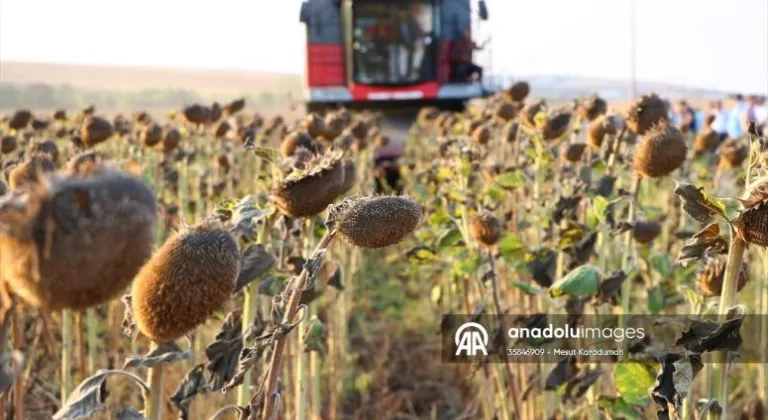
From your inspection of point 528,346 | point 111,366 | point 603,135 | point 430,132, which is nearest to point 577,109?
point 603,135

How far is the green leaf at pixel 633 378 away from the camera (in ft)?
8.21

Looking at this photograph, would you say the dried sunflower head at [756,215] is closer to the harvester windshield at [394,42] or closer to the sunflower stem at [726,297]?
the sunflower stem at [726,297]

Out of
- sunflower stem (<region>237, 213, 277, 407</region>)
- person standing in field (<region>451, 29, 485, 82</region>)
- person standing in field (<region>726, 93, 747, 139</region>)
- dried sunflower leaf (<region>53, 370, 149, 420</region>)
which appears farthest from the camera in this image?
person standing in field (<region>451, 29, 485, 82</region>)

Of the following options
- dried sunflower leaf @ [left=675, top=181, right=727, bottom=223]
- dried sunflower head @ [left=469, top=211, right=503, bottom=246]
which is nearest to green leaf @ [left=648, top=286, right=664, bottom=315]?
dried sunflower head @ [left=469, top=211, right=503, bottom=246]

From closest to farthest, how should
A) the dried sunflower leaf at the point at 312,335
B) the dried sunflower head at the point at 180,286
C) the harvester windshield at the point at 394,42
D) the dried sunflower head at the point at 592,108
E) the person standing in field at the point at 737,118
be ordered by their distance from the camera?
the dried sunflower head at the point at 180,286, the dried sunflower leaf at the point at 312,335, the dried sunflower head at the point at 592,108, the person standing in field at the point at 737,118, the harvester windshield at the point at 394,42

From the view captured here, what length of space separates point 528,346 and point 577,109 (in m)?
1.35

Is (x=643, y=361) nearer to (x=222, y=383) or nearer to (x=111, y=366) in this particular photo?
(x=222, y=383)

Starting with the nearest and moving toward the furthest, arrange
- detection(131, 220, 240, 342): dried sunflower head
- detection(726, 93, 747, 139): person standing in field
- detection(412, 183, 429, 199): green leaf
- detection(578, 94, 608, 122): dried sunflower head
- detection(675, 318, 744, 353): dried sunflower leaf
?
1. detection(131, 220, 240, 342): dried sunflower head
2. detection(675, 318, 744, 353): dried sunflower leaf
3. detection(578, 94, 608, 122): dried sunflower head
4. detection(412, 183, 429, 199): green leaf
5. detection(726, 93, 747, 139): person standing in field

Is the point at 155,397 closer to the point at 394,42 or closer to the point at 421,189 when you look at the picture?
the point at 421,189

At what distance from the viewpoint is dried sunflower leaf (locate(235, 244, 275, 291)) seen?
189cm

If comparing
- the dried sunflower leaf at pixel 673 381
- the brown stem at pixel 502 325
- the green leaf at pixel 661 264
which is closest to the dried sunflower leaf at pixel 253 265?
the dried sunflower leaf at pixel 673 381

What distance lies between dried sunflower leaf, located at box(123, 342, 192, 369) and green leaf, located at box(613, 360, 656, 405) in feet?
5.07

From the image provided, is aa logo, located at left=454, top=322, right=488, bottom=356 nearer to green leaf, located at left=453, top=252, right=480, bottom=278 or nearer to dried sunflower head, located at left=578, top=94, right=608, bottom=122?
green leaf, located at left=453, top=252, right=480, bottom=278

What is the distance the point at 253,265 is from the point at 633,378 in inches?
51.4
